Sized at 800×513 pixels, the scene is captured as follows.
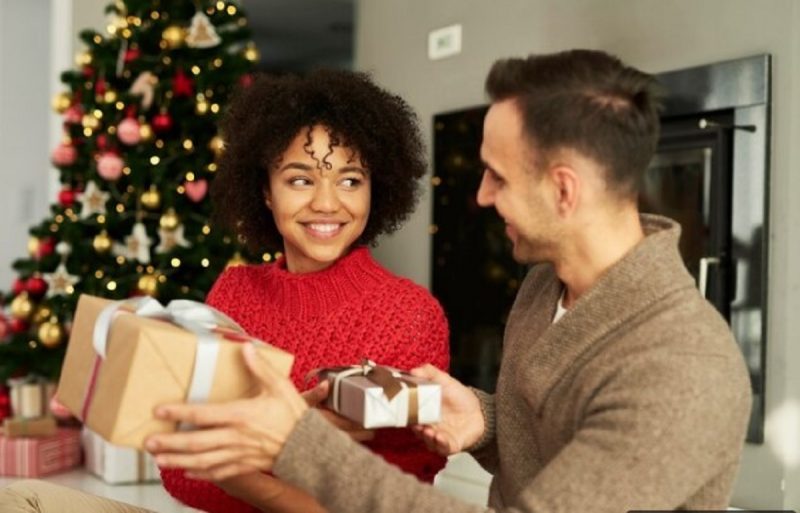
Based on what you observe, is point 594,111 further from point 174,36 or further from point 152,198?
point 174,36

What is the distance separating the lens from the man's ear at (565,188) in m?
1.20

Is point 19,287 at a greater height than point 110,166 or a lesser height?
lesser

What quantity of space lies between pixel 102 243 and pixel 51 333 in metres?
0.42

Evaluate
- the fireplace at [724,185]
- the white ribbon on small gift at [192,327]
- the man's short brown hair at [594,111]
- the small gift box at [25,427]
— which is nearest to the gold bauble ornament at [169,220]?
the small gift box at [25,427]

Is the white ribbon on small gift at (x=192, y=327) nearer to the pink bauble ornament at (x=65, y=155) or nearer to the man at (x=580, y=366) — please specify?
the man at (x=580, y=366)

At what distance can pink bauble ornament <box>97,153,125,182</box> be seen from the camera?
382 centimetres

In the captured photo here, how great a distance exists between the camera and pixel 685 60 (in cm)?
336

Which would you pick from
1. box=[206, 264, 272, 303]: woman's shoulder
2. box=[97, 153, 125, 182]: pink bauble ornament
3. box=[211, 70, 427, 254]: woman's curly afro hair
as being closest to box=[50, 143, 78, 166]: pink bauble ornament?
box=[97, 153, 125, 182]: pink bauble ornament

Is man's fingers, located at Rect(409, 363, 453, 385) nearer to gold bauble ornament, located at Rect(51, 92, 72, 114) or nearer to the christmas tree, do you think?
the christmas tree

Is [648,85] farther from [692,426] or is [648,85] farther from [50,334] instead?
[50,334]

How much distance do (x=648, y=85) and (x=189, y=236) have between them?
2.89 metres

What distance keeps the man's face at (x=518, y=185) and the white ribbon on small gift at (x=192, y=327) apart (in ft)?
1.24

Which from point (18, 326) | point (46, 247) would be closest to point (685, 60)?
point (46, 247)

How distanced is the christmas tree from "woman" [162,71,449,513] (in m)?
2.05
